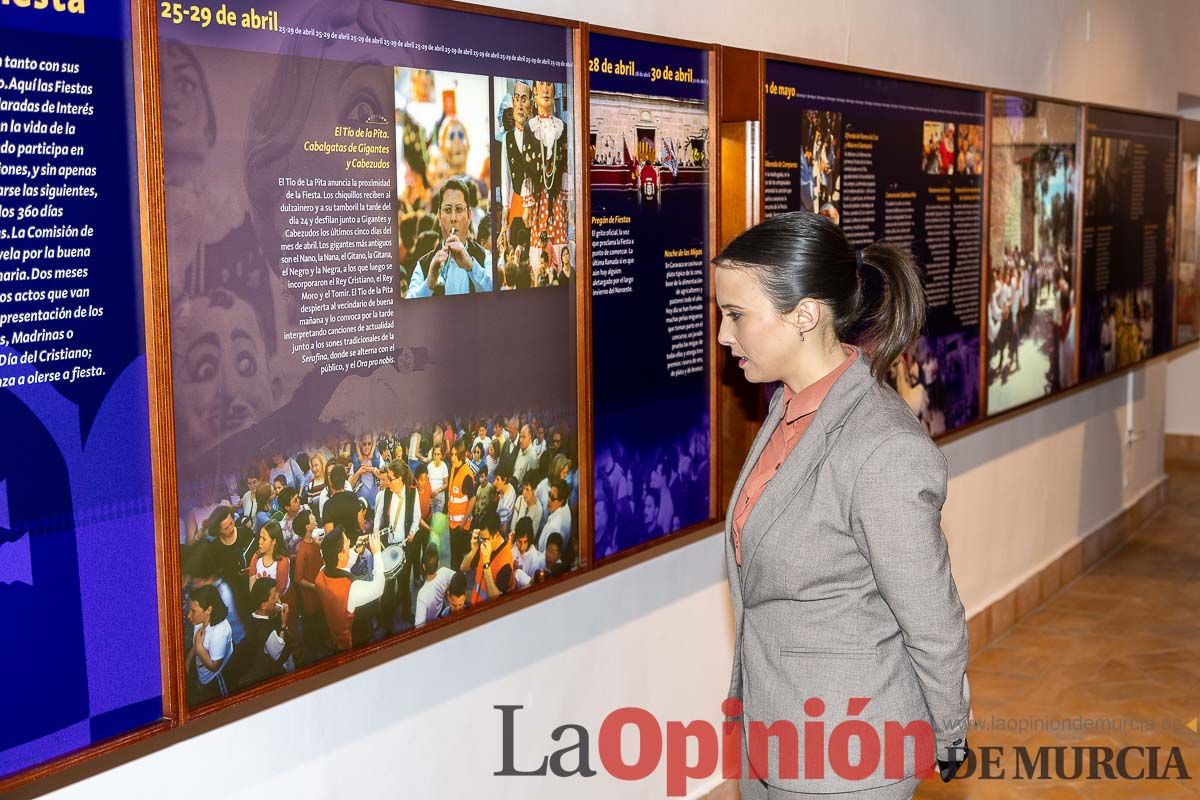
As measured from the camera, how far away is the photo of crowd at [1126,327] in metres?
7.88

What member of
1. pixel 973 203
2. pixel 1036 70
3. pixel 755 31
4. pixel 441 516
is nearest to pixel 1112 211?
pixel 1036 70

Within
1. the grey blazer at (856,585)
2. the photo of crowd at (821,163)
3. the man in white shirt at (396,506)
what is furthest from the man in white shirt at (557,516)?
the photo of crowd at (821,163)

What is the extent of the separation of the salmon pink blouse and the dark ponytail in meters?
0.07

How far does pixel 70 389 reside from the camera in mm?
2213

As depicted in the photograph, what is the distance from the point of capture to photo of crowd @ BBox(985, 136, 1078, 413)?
6.39 m

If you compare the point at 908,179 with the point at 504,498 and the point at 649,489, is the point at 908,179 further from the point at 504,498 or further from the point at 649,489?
the point at 504,498

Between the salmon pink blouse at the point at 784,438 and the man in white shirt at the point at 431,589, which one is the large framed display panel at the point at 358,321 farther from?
the salmon pink blouse at the point at 784,438

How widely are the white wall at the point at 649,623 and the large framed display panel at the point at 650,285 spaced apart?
230mm

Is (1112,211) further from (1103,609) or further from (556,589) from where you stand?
(556,589)

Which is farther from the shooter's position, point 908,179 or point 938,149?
point 938,149

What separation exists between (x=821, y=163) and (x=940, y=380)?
4.97 ft

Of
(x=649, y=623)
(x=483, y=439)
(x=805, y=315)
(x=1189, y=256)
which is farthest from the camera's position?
(x=1189, y=256)

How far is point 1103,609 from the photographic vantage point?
7824mm

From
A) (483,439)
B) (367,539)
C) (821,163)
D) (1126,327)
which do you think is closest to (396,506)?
(367,539)
